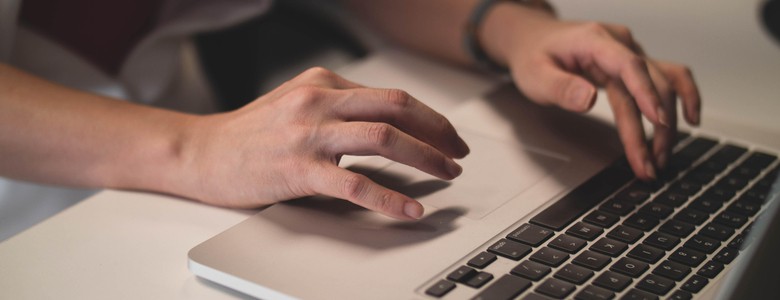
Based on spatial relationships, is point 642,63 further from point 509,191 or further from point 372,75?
point 372,75

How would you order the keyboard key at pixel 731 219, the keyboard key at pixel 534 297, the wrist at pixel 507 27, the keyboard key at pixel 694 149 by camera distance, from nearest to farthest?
the keyboard key at pixel 534 297 < the keyboard key at pixel 731 219 < the keyboard key at pixel 694 149 < the wrist at pixel 507 27

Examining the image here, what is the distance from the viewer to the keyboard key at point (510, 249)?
541 mm

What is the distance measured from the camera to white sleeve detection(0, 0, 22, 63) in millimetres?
788

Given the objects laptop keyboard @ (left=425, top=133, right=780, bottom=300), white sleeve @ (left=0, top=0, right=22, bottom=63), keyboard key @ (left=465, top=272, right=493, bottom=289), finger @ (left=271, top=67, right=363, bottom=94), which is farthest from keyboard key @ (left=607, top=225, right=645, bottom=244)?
white sleeve @ (left=0, top=0, right=22, bottom=63)

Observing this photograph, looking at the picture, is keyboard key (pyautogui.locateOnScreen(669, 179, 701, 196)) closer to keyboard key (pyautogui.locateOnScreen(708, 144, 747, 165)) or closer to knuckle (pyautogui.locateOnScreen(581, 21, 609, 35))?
keyboard key (pyautogui.locateOnScreen(708, 144, 747, 165))

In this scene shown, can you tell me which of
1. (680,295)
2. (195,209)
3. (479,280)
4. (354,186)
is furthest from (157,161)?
(680,295)

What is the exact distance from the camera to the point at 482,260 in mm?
536

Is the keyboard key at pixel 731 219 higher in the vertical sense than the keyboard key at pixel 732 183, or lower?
lower

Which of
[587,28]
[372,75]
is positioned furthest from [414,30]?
[587,28]

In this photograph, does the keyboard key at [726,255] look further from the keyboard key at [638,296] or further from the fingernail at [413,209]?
the fingernail at [413,209]

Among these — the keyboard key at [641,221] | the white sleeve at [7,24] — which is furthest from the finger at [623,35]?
the white sleeve at [7,24]

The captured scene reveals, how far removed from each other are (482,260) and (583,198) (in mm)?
127

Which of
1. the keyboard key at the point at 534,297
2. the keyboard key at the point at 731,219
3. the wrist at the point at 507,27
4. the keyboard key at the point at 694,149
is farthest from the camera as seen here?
the wrist at the point at 507,27

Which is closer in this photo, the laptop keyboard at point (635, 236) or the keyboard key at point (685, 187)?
the laptop keyboard at point (635, 236)
